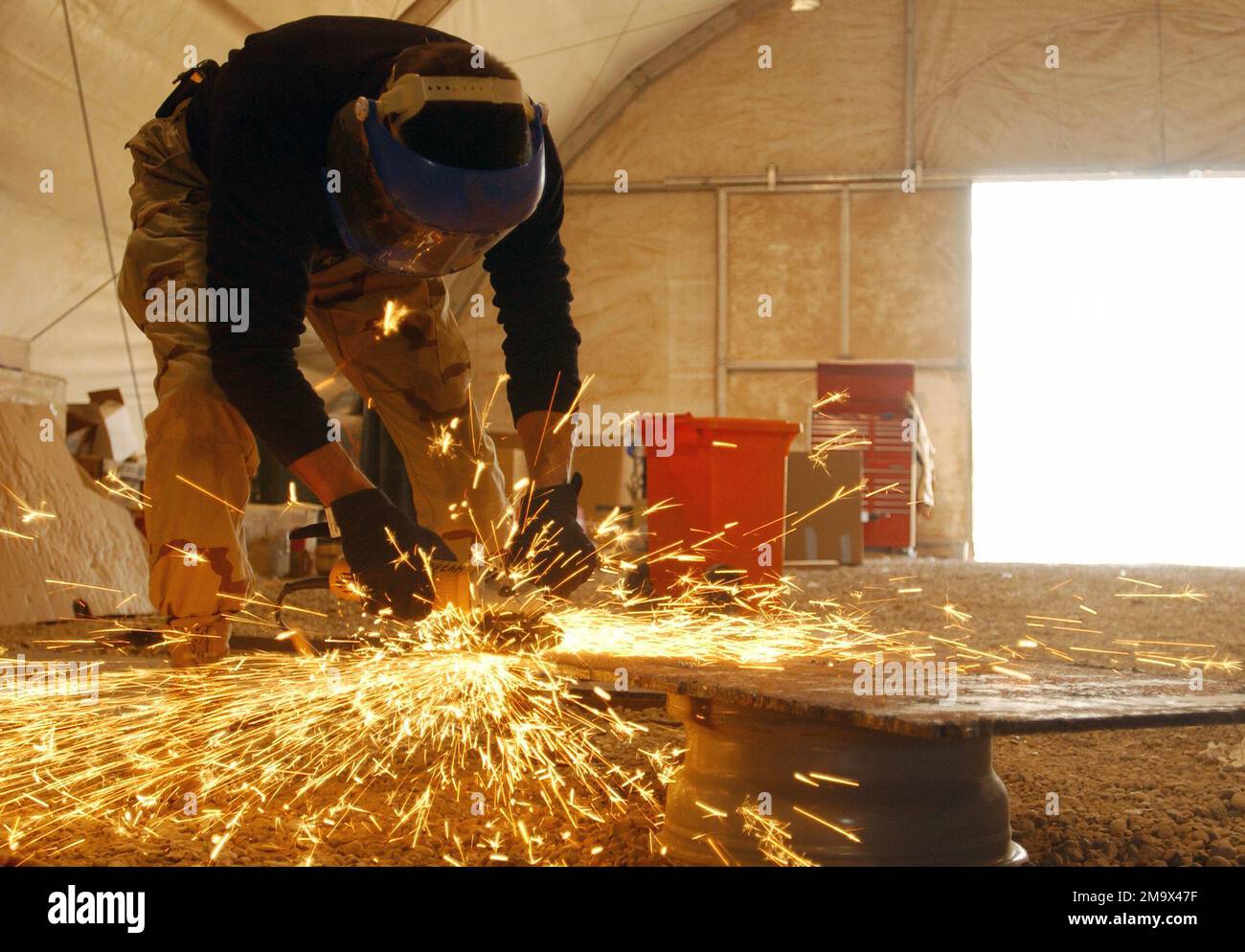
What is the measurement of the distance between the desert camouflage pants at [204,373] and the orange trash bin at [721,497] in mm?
1975

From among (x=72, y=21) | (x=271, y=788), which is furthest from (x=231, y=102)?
(x=72, y=21)

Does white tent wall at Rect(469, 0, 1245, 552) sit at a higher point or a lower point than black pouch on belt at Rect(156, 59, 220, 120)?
higher

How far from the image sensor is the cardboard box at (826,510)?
7348 millimetres

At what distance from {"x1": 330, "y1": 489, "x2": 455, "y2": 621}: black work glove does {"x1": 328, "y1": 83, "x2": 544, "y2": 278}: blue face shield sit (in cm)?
45

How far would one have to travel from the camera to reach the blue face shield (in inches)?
74.1

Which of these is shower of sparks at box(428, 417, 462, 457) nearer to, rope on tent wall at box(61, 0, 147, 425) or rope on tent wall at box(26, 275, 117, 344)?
rope on tent wall at box(61, 0, 147, 425)

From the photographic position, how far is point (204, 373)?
2.38m

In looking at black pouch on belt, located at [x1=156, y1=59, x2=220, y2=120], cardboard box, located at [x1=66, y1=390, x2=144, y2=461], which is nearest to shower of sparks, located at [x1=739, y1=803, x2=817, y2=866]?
black pouch on belt, located at [x1=156, y1=59, x2=220, y2=120]

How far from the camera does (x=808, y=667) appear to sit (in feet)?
6.33

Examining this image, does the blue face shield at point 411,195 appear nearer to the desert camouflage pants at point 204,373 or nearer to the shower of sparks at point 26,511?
the desert camouflage pants at point 204,373

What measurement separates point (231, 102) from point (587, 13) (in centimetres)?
662

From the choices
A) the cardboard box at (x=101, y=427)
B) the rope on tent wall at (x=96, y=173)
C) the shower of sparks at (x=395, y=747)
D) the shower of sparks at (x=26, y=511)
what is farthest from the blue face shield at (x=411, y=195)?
the cardboard box at (x=101, y=427)

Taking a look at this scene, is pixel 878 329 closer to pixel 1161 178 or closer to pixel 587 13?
pixel 1161 178

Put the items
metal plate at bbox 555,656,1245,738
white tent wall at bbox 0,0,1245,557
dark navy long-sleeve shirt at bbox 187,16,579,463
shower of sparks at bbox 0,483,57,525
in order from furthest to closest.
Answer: white tent wall at bbox 0,0,1245,557, shower of sparks at bbox 0,483,57,525, dark navy long-sleeve shirt at bbox 187,16,579,463, metal plate at bbox 555,656,1245,738
